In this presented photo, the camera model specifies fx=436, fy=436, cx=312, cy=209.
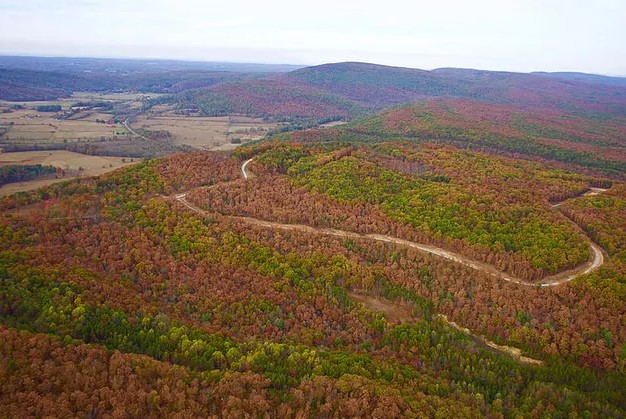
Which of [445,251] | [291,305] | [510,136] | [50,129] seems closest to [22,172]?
[50,129]

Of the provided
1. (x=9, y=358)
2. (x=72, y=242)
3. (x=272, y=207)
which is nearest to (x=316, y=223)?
(x=272, y=207)

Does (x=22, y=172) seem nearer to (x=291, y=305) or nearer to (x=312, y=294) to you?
(x=291, y=305)

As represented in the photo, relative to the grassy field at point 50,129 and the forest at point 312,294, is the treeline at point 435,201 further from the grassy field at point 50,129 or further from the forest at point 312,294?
the grassy field at point 50,129

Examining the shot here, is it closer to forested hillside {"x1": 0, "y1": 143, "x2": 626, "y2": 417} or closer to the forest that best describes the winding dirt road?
the forest

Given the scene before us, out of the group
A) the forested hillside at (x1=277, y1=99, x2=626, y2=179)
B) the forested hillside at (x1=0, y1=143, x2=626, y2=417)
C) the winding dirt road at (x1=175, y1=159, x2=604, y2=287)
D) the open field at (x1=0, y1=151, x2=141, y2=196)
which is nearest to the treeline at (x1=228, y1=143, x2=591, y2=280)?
the forested hillside at (x1=0, y1=143, x2=626, y2=417)

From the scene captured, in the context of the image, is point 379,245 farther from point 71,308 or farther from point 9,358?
point 9,358

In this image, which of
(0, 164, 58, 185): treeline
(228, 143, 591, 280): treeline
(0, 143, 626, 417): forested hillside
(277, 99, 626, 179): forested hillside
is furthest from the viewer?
(277, 99, 626, 179): forested hillside
